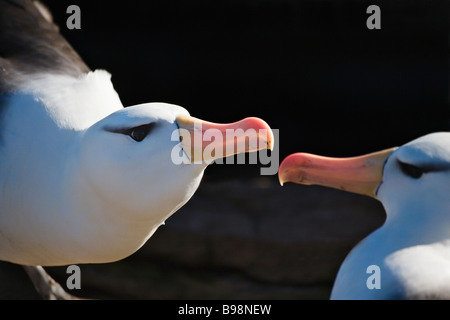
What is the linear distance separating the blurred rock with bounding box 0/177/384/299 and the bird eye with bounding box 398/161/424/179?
2249 millimetres

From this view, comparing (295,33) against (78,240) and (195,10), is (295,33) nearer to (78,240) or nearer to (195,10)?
(195,10)

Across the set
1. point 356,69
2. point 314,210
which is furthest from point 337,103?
point 314,210

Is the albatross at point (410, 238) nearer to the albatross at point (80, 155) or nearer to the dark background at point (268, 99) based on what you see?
the albatross at point (80, 155)

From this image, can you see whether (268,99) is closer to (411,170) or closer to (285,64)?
(285,64)

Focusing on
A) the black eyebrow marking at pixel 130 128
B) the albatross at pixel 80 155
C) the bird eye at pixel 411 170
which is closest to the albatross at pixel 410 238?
the bird eye at pixel 411 170

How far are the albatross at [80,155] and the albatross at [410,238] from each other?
0.49 m

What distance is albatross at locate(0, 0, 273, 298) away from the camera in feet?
8.20

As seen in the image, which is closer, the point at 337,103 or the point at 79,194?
the point at 79,194

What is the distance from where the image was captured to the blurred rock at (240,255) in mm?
4836

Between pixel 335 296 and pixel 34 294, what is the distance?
2233mm

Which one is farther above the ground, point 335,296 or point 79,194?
point 79,194

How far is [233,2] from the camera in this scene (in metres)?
5.62

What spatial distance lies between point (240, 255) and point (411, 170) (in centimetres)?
241

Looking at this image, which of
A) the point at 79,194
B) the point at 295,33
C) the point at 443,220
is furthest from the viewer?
the point at 295,33
